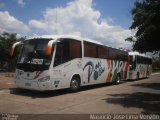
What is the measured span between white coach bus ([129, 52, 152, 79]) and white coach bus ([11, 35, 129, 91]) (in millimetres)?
10917

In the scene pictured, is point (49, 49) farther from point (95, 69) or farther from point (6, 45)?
point (6, 45)

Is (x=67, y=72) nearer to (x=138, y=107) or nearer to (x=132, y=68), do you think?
(x=138, y=107)

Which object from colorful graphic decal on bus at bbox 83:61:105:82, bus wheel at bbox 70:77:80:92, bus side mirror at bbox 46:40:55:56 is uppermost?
bus side mirror at bbox 46:40:55:56

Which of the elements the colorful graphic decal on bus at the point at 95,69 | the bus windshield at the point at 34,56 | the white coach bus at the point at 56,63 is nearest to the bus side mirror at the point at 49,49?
the white coach bus at the point at 56,63

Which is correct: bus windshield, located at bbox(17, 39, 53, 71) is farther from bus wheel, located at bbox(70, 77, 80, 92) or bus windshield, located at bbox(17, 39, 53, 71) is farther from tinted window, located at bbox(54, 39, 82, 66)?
bus wheel, located at bbox(70, 77, 80, 92)

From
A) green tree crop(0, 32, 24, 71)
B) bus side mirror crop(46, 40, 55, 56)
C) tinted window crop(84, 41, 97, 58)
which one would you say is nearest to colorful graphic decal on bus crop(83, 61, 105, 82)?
tinted window crop(84, 41, 97, 58)

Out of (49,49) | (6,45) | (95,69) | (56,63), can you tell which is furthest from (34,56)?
(6,45)

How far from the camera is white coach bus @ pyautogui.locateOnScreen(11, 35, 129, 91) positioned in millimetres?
12875

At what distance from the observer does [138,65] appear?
30.1 meters

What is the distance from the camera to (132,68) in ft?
92.4

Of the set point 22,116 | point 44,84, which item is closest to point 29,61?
point 44,84

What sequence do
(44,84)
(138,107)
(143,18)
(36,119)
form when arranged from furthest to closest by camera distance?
(143,18) → (44,84) → (138,107) → (36,119)

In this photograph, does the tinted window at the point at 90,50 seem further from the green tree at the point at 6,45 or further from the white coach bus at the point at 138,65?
the green tree at the point at 6,45

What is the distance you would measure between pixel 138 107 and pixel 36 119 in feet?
14.9
